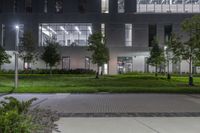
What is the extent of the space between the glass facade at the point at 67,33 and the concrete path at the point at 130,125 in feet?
174

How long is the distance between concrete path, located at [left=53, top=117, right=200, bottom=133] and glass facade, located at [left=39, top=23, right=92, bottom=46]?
52.9 meters

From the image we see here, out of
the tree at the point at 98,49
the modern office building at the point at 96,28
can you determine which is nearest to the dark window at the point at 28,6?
the modern office building at the point at 96,28

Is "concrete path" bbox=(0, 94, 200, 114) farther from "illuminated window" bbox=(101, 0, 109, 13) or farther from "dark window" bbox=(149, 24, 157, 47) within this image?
"illuminated window" bbox=(101, 0, 109, 13)

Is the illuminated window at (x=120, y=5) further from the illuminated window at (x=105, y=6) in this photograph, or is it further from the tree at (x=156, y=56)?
the tree at (x=156, y=56)

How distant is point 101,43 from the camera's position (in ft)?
158

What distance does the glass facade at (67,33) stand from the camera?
64.9 m

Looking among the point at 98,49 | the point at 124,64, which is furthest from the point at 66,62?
the point at 98,49

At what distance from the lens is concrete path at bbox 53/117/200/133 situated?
10109 millimetres

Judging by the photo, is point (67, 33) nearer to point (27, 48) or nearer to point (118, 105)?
point (27, 48)

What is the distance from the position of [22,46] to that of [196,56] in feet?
108

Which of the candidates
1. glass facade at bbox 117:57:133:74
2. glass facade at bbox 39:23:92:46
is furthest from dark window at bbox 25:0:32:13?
glass facade at bbox 117:57:133:74

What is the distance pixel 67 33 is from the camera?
6538 cm

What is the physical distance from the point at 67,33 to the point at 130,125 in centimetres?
5529

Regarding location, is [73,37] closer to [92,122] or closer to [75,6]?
[75,6]
